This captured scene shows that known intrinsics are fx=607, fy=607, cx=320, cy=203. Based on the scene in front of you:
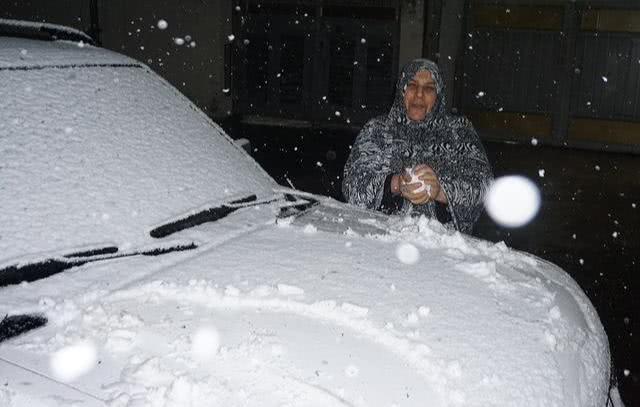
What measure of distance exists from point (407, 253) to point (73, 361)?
119 cm

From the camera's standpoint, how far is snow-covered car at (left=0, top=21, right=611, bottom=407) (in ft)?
4.52

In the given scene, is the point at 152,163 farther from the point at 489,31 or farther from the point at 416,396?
the point at 489,31

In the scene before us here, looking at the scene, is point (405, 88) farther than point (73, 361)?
Yes

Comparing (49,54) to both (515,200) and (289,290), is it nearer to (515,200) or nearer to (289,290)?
(289,290)

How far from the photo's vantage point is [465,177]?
311cm

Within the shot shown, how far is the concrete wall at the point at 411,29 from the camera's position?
1178cm

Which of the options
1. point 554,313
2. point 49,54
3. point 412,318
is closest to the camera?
point 412,318

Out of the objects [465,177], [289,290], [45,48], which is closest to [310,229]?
[289,290]

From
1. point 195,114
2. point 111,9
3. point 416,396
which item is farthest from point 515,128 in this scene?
point 416,396

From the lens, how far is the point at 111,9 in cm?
1309

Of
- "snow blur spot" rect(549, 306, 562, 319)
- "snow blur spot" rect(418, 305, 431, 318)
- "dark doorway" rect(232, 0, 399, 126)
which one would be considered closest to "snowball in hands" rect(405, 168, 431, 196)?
"snow blur spot" rect(549, 306, 562, 319)

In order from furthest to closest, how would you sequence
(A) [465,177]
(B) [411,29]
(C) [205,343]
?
(B) [411,29] → (A) [465,177] → (C) [205,343]

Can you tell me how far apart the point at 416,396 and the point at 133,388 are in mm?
622

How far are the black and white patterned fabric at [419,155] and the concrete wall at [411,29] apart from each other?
29.0ft
